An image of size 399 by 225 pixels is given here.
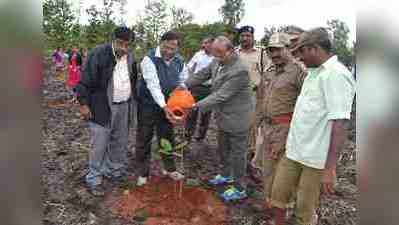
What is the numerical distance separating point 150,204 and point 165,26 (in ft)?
30.0

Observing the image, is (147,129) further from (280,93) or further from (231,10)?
(231,10)

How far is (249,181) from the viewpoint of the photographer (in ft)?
12.9

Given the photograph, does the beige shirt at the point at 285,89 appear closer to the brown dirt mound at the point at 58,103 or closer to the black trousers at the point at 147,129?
the black trousers at the point at 147,129

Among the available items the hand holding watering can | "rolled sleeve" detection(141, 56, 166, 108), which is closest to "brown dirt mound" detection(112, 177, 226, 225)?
the hand holding watering can

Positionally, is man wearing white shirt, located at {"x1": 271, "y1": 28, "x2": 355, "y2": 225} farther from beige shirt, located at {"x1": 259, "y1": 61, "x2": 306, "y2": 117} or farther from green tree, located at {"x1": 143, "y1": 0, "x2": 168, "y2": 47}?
green tree, located at {"x1": 143, "y1": 0, "x2": 168, "y2": 47}

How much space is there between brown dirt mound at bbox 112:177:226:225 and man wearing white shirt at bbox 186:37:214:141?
1.06m

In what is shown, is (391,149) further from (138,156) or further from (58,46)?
(58,46)

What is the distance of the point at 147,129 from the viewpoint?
3.47 m

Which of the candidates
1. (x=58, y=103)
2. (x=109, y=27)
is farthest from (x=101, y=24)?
(x=58, y=103)

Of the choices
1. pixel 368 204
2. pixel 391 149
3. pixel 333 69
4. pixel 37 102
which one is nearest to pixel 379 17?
pixel 391 149

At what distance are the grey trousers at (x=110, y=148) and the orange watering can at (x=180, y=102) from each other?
1.55ft

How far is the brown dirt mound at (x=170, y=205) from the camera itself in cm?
320

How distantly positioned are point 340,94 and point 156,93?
163 centimetres

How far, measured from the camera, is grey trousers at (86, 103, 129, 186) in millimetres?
3383
